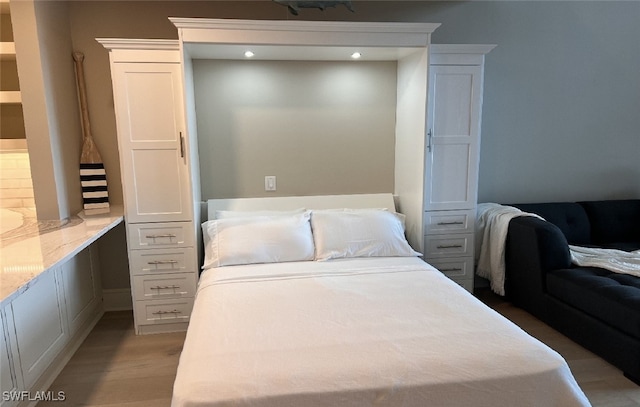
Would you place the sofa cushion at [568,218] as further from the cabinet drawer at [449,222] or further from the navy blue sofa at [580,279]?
the cabinet drawer at [449,222]

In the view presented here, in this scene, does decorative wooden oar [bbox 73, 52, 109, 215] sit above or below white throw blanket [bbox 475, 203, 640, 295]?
above

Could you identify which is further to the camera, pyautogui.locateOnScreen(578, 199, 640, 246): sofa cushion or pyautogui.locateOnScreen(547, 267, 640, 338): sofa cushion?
pyautogui.locateOnScreen(578, 199, 640, 246): sofa cushion

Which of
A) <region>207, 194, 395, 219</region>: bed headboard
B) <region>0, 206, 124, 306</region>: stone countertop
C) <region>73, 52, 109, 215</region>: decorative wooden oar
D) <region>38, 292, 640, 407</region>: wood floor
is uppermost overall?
<region>73, 52, 109, 215</region>: decorative wooden oar

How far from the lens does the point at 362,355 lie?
1.56 metres

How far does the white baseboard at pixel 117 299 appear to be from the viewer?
3.22m

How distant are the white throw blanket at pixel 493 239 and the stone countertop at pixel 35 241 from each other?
276 cm

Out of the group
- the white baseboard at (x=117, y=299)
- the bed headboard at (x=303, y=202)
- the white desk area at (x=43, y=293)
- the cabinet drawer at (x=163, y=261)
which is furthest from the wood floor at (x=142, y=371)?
the bed headboard at (x=303, y=202)

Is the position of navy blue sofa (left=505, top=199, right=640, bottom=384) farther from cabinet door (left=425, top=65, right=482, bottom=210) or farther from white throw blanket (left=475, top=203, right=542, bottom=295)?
cabinet door (left=425, top=65, right=482, bottom=210)

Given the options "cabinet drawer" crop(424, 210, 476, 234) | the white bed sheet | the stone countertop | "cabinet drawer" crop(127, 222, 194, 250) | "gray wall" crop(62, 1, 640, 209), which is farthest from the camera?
"gray wall" crop(62, 1, 640, 209)

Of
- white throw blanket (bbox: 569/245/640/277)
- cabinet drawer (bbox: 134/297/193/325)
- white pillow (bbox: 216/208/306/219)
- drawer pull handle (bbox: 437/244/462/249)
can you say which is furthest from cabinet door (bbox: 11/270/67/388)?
white throw blanket (bbox: 569/245/640/277)

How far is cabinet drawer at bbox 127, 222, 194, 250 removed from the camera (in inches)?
108

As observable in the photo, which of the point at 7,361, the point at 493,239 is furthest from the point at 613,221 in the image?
the point at 7,361

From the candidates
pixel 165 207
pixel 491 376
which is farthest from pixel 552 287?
pixel 165 207

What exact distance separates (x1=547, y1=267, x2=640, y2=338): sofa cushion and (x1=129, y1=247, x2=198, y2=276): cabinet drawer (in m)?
2.50
